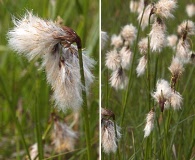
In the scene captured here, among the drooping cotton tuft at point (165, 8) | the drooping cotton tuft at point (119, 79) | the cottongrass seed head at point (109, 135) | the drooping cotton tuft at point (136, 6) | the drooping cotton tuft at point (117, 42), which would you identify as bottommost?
the cottongrass seed head at point (109, 135)

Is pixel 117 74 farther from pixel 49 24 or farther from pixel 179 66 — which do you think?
pixel 49 24

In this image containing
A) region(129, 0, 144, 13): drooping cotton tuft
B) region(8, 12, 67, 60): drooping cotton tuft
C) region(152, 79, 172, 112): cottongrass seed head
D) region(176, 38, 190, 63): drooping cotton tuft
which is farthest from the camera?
region(129, 0, 144, 13): drooping cotton tuft

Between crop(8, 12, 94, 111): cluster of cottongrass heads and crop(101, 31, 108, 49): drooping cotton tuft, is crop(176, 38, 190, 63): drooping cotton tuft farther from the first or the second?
crop(8, 12, 94, 111): cluster of cottongrass heads

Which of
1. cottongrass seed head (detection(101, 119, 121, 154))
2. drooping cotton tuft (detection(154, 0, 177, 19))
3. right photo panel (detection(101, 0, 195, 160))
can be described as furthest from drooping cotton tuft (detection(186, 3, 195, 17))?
cottongrass seed head (detection(101, 119, 121, 154))

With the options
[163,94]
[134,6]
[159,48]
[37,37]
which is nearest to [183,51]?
[159,48]

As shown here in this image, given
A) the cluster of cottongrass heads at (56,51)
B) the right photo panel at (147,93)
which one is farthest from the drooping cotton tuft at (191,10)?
the cluster of cottongrass heads at (56,51)

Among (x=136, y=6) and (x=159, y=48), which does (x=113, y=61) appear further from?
(x=136, y=6)

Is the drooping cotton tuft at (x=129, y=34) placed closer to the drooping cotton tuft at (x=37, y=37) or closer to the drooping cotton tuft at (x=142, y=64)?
the drooping cotton tuft at (x=142, y=64)
